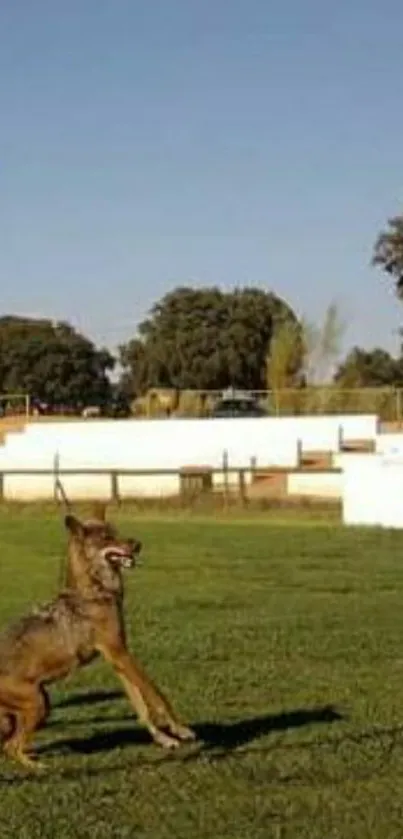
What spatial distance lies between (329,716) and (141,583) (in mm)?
13026

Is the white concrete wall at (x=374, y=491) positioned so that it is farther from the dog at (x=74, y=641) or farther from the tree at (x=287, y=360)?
the tree at (x=287, y=360)

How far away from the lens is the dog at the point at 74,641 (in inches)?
384

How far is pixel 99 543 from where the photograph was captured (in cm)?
984

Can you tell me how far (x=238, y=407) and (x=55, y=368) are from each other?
62061 mm

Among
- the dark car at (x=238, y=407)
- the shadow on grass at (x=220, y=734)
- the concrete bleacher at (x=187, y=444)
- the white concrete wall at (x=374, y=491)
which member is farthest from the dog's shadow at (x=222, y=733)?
the dark car at (x=238, y=407)

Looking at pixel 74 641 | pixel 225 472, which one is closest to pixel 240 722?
pixel 74 641

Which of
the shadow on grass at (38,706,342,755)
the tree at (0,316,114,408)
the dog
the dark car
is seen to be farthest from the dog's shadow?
the tree at (0,316,114,408)

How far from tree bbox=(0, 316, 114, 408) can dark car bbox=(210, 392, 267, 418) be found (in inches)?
2167

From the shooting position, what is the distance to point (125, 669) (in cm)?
993

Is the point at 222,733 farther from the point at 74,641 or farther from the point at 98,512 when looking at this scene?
the point at 98,512

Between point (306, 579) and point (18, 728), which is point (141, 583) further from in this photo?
point (18, 728)

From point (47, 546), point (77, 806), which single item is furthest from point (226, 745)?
point (47, 546)

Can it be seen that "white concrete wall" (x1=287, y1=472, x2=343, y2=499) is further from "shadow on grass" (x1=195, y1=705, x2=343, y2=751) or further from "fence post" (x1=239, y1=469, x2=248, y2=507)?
"shadow on grass" (x1=195, y1=705, x2=343, y2=751)

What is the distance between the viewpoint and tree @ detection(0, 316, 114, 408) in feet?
449
